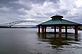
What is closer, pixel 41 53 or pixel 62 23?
pixel 41 53

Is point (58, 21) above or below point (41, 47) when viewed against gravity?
above

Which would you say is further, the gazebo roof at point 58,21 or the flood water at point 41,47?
the gazebo roof at point 58,21

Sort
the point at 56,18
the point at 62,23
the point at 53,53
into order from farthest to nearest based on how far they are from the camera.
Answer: the point at 56,18
the point at 62,23
the point at 53,53

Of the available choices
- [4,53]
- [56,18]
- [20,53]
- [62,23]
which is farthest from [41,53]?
[56,18]

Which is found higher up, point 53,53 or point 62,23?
point 62,23

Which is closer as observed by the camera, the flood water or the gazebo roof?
the flood water

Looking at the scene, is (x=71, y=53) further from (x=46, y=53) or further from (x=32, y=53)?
(x=32, y=53)

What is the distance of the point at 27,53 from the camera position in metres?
24.9

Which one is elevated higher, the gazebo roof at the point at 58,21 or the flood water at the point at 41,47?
the gazebo roof at the point at 58,21

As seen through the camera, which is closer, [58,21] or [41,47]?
[41,47]

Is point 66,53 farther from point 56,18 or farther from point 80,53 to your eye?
point 56,18

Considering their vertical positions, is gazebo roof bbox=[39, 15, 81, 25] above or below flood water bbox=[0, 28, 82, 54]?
above

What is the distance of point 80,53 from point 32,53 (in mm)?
5571

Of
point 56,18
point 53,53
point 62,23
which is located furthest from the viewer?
point 56,18
